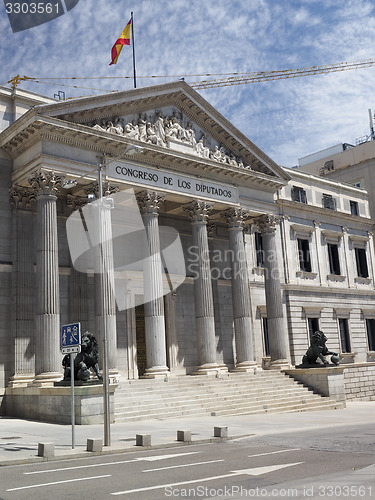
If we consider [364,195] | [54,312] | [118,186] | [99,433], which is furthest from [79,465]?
[364,195]

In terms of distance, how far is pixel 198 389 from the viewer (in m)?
29.8

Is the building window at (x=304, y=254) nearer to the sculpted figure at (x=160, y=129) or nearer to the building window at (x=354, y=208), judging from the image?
the building window at (x=354, y=208)

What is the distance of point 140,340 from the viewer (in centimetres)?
3575

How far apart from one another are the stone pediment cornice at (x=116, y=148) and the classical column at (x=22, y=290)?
270 centimetres

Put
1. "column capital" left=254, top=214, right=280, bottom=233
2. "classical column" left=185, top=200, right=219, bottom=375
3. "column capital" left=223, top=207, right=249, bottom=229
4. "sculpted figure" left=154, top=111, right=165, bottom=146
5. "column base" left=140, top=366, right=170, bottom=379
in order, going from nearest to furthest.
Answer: "column base" left=140, top=366, right=170, bottom=379 → "classical column" left=185, top=200, right=219, bottom=375 → "sculpted figure" left=154, top=111, right=165, bottom=146 → "column capital" left=223, top=207, right=249, bottom=229 → "column capital" left=254, top=214, right=280, bottom=233

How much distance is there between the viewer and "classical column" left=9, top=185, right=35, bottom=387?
1129 inches

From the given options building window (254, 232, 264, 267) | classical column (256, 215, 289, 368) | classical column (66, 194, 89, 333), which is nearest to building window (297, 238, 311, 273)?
building window (254, 232, 264, 267)

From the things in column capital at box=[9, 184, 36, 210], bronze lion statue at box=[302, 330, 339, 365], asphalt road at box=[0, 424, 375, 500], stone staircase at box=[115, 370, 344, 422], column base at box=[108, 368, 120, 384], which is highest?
column capital at box=[9, 184, 36, 210]

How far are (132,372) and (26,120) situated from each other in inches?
613

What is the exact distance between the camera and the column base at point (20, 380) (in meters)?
28.0

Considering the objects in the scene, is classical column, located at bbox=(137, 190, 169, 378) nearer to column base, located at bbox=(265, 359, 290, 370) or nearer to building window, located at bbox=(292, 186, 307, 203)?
column base, located at bbox=(265, 359, 290, 370)

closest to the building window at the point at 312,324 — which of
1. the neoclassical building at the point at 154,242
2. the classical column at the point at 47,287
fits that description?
the neoclassical building at the point at 154,242

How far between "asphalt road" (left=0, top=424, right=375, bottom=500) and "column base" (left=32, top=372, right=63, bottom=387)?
10705 mm

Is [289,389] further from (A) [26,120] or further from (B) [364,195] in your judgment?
(B) [364,195]
